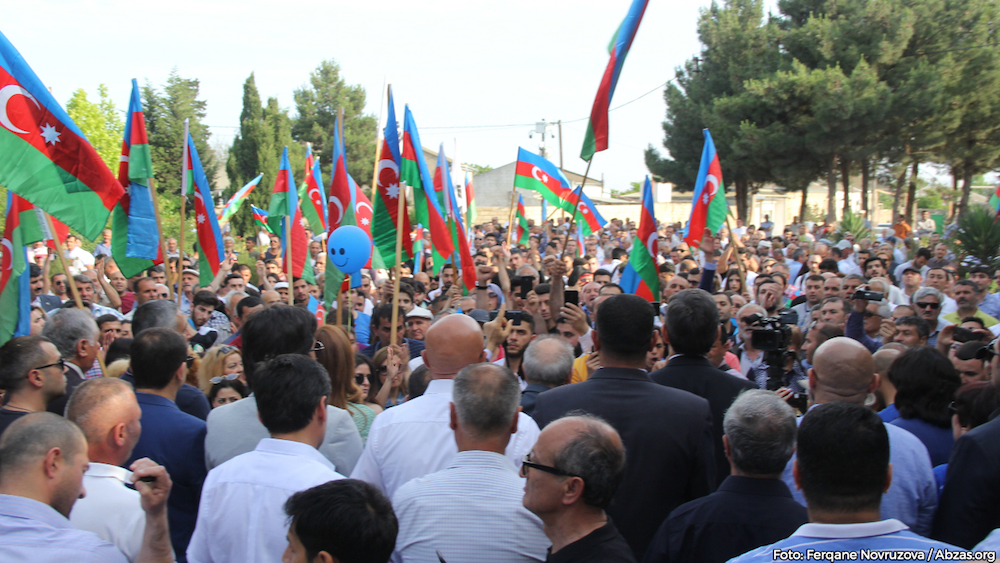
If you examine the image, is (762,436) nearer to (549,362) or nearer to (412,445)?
(412,445)

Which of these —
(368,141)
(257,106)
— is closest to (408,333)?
(257,106)

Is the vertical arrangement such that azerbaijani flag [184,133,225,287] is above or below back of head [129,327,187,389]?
Answer: above

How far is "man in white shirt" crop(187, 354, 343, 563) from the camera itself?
2.47 meters

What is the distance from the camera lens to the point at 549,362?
434cm

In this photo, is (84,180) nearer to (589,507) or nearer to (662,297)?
(589,507)

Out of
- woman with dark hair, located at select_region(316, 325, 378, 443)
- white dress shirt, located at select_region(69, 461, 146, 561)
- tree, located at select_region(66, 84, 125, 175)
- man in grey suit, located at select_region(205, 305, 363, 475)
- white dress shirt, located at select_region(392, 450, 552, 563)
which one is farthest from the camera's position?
tree, located at select_region(66, 84, 125, 175)

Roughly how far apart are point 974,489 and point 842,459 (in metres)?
1.07

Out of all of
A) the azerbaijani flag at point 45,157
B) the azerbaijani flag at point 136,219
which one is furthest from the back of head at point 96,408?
the azerbaijani flag at point 136,219

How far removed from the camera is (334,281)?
7617 millimetres

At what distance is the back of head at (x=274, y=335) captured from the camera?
3.49 metres

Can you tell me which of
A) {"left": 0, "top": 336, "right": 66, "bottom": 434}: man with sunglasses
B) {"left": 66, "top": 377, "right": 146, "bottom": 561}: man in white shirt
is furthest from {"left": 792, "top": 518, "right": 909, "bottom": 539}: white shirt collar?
{"left": 0, "top": 336, "right": 66, "bottom": 434}: man with sunglasses

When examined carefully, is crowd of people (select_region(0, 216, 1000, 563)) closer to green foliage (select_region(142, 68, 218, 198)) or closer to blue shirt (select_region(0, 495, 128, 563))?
blue shirt (select_region(0, 495, 128, 563))

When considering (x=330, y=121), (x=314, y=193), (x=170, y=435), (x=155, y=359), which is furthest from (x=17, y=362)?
(x=330, y=121)

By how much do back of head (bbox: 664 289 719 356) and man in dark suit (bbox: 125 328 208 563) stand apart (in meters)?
2.12
